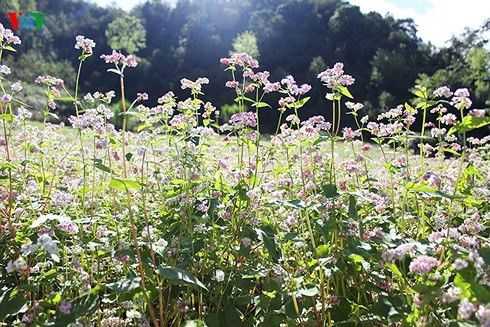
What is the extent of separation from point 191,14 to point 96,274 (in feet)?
138

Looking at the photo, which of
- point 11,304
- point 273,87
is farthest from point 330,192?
point 11,304

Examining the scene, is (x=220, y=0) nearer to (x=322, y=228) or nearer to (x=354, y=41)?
(x=354, y=41)

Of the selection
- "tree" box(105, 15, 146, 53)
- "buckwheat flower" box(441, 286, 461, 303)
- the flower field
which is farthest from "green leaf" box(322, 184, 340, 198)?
"tree" box(105, 15, 146, 53)

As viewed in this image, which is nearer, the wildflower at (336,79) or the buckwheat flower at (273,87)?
the wildflower at (336,79)

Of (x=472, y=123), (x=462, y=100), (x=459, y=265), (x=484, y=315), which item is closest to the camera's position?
(x=484, y=315)

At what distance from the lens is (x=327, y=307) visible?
1.94 metres

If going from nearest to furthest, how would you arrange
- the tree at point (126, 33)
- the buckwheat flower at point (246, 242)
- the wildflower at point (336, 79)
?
the buckwheat flower at point (246, 242) < the wildflower at point (336, 79) < the tree at point (126, 33)

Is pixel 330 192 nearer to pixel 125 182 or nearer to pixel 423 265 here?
pixel 423 265

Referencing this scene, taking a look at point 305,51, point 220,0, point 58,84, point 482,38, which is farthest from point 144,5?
point 58,84

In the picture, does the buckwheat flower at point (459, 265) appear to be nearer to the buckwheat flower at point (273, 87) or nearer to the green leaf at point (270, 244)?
the green leaf at point (270, 244)

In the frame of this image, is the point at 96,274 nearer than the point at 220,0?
Yes

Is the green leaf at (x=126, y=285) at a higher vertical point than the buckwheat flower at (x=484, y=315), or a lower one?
lower

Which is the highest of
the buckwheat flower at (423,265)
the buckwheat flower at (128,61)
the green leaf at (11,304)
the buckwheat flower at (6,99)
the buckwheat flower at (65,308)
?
the buckwheat flower at (128,61)

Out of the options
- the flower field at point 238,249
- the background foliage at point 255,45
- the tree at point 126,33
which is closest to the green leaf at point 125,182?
the flower field at point 238,249
